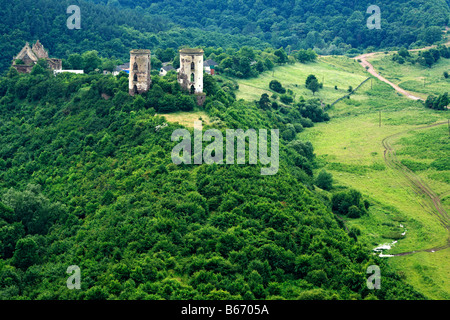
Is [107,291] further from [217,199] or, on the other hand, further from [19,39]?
[19,39]

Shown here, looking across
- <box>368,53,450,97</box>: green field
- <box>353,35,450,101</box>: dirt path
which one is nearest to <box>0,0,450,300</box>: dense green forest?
<box>353,35,450,101</box>: dirt path

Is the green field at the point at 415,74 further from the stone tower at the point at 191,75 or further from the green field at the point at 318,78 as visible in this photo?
the stone tower at the point at 191,75

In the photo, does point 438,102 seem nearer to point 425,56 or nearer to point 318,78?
point 318,78

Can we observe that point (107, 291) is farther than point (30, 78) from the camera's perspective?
No

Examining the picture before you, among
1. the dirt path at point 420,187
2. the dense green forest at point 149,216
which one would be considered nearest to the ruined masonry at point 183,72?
the dense green forest at point 149,216

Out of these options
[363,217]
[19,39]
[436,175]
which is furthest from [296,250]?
[19,39]

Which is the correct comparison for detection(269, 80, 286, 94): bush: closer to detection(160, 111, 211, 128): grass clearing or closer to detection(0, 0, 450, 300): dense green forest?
detection(0, 0, 450, 300): dense green forest
